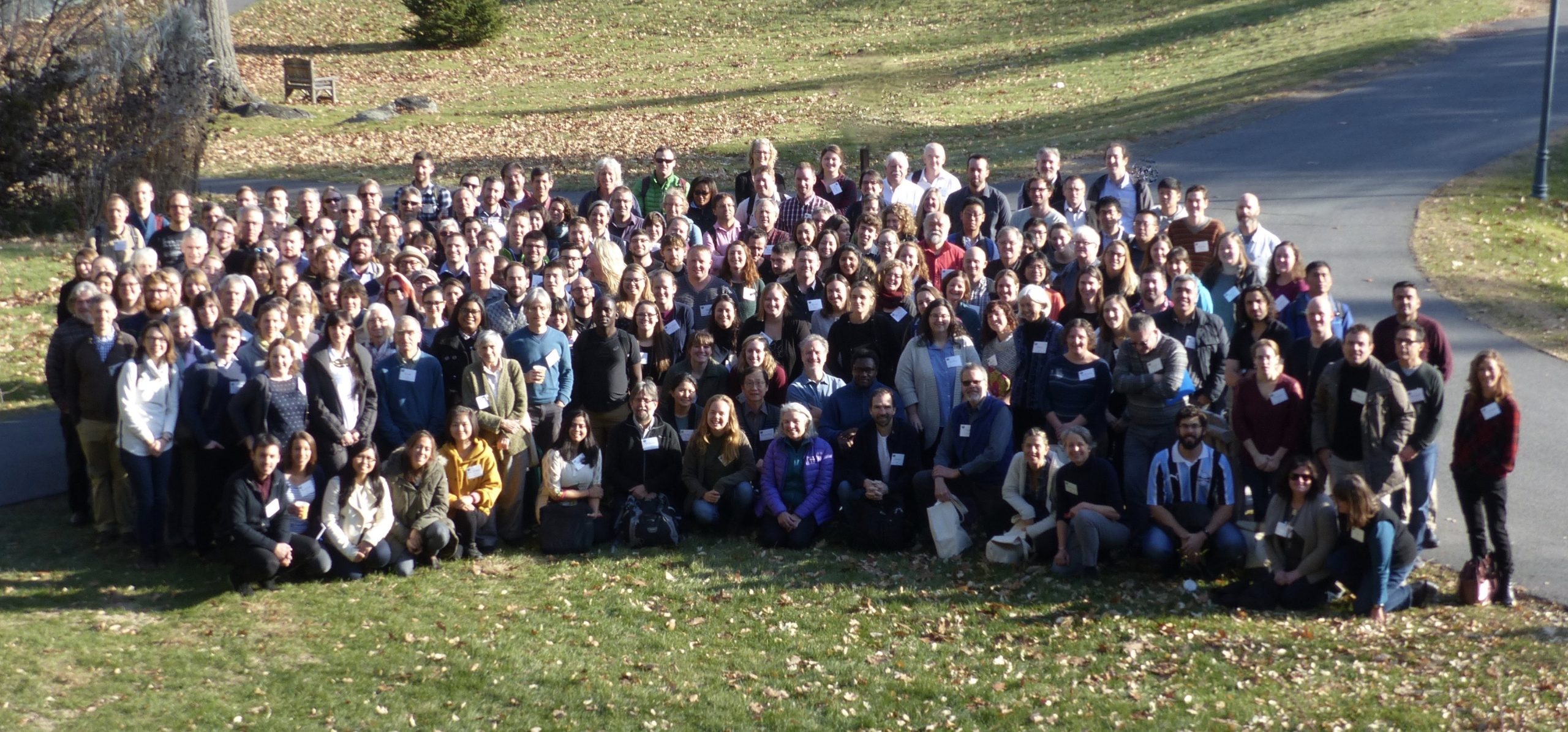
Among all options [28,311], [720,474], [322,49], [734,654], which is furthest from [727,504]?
[322,49]

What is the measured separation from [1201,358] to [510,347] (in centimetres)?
487

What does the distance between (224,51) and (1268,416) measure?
22285 mm

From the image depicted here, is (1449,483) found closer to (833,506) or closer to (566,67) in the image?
(833,506)

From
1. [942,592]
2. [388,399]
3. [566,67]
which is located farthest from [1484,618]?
[566,67]

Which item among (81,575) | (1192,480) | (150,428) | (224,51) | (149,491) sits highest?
(224,51)

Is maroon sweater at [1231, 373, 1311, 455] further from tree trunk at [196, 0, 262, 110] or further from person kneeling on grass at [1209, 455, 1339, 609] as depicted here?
tree trunk at [196, 0, 262, 110]

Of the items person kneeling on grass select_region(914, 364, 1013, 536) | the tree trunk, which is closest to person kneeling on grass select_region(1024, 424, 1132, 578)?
person kneeling on grass select_region(914, 364, 1013, 536)

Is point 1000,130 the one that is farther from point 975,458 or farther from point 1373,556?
point 1373,556

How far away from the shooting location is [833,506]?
962cm

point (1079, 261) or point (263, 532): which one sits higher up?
point (1079, 261)

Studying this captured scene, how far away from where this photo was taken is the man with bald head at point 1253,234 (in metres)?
Answer: 10.7

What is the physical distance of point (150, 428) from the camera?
889 cm

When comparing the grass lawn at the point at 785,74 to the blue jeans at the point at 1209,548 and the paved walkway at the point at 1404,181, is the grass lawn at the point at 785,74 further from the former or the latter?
the blue jeans at the point at 1209,548

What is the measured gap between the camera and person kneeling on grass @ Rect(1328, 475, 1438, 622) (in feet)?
25.7
